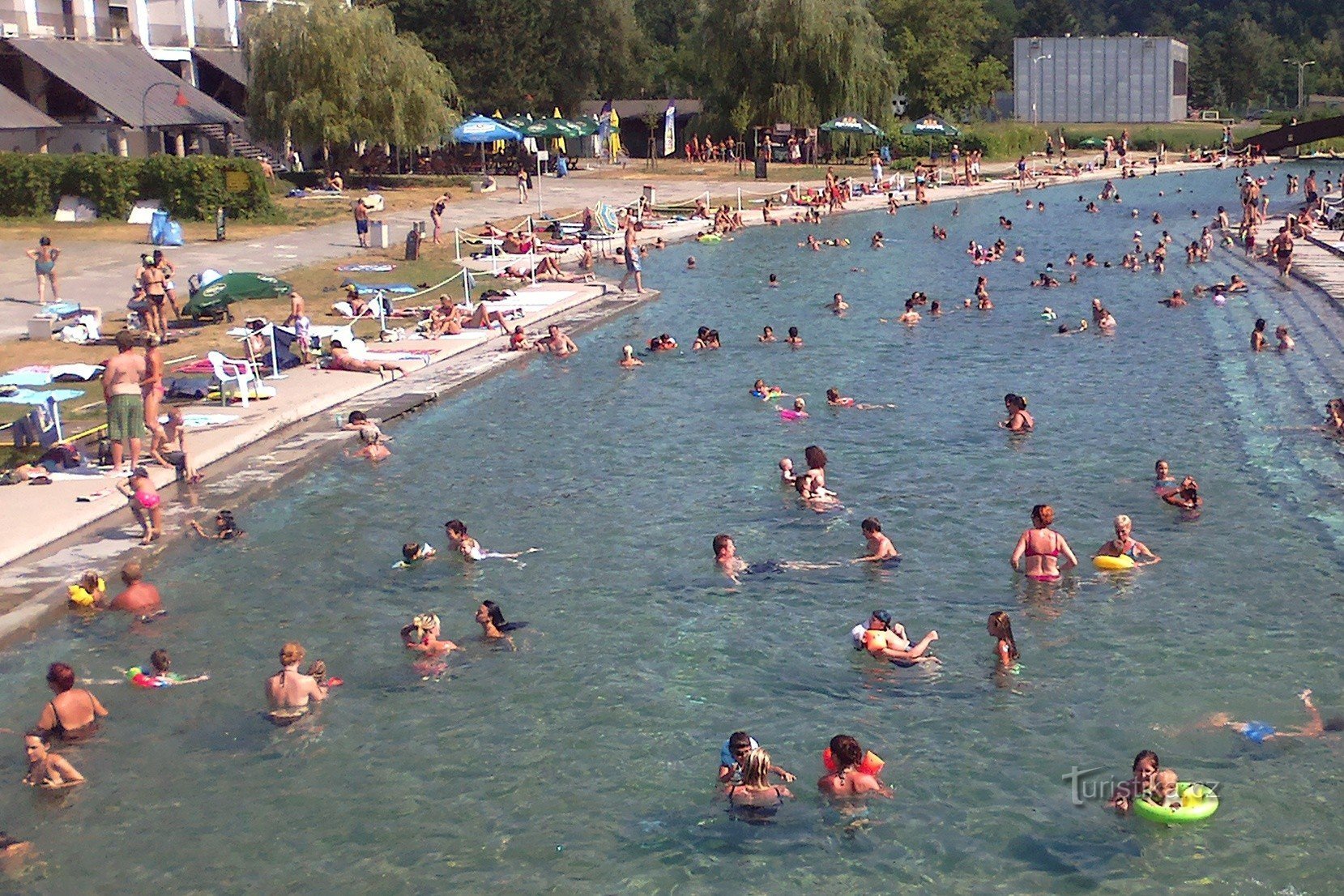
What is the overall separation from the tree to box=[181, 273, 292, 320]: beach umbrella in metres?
68.8

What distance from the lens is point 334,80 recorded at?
5197 cm

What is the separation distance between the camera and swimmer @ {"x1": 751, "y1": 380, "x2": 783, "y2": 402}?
2480 centimetres

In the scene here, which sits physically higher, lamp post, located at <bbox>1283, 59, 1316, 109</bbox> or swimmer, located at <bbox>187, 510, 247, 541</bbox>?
lamp post, located at <bbox>1283, 59, 1316, 109</bbox>

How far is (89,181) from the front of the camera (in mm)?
44062

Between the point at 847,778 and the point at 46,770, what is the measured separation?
253 inches

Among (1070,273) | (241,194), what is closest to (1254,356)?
(1070,273)

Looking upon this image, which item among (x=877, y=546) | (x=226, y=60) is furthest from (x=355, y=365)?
(x=226, y=60)

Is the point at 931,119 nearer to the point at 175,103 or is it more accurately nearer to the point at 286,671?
the point at 175,103

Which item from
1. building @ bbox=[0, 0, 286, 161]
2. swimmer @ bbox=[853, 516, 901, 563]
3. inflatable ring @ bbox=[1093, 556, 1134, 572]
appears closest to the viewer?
inflatable ring @ bbox=[1093, 556, 1134, 572]

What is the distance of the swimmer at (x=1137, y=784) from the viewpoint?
10.8m

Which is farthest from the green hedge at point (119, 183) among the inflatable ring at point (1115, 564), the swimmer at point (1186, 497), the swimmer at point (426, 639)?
the inflatable ring at point (1115, 564)

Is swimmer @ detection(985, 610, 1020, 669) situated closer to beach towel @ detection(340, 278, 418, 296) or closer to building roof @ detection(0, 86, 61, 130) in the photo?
beach towel @ detection(340, 278, 418, 296)

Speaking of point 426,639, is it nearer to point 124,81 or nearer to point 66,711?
point 66,711

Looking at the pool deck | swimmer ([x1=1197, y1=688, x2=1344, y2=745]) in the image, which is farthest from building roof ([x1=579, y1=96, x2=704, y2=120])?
swimmer ([x1=1197, y1=688, x2=1344, y2=745])
